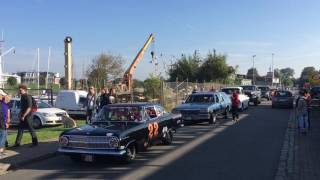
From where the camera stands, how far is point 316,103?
116 ft

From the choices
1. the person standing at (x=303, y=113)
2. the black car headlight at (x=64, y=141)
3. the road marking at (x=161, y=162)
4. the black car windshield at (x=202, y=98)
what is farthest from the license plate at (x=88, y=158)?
the black car windshield at (x=202, y=98)

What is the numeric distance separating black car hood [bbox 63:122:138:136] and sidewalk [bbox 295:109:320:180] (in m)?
4.01

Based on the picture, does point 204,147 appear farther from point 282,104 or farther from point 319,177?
point 282,104

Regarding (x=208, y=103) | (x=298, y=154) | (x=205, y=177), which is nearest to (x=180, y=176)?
(x=205, y=177)

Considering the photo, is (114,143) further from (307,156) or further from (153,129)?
(307,156)

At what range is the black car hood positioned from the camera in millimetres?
11203

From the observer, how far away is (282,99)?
123ft

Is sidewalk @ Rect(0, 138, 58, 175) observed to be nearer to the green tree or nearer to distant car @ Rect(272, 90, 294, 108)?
the green tree

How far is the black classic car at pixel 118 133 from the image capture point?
36.3 ft

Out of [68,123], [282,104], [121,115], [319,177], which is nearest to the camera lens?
[319,177]

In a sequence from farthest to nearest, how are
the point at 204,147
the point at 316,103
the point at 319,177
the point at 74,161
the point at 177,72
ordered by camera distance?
the point at 177,72 < the point at 316,103 < the point at 204,147 < the point at 74,161 < the point at 319,177

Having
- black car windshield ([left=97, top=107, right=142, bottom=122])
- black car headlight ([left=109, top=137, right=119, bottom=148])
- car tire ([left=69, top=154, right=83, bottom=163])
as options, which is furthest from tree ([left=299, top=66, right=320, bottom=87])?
black car headlight ([left=109, top=137, right=119, bottom=148])

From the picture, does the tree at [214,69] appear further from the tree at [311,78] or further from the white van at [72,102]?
the white van at [72,102]

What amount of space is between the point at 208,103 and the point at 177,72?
4796 cm
